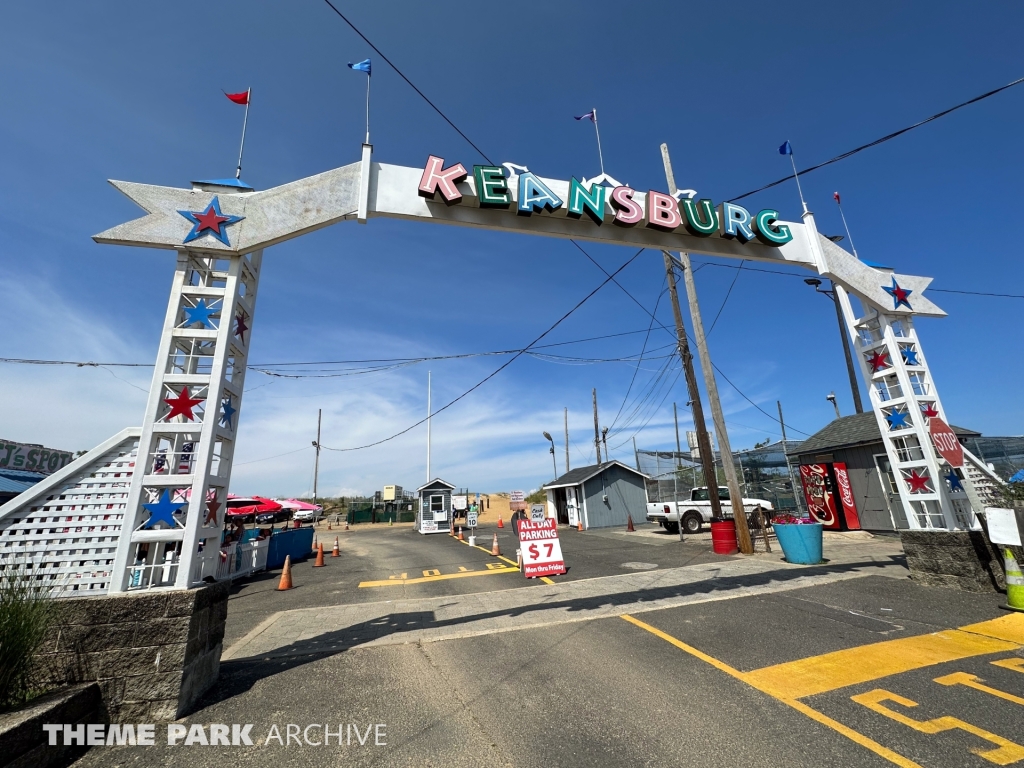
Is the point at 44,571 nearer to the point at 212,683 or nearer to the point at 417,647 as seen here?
the point at 212,683

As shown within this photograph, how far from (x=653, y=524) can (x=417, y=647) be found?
969 inches

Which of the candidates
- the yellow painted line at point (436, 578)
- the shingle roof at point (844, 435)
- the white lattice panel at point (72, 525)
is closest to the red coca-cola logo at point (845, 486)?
the shingle roof at point (844, 435)

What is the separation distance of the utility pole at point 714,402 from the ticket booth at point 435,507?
18.3 metres

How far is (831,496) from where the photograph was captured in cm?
1711

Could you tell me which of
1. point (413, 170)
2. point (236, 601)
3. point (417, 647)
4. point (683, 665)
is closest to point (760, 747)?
point (683, 665)

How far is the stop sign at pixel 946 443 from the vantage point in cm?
726

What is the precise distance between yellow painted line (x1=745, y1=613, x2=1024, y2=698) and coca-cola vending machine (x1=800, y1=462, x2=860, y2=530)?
43.5 ft

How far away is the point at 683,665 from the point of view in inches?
178

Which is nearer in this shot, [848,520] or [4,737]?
[4,737]

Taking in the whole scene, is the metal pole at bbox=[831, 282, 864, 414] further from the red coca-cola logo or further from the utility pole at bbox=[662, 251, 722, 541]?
the utility pole at bbox=[662, 251, 722, 541]

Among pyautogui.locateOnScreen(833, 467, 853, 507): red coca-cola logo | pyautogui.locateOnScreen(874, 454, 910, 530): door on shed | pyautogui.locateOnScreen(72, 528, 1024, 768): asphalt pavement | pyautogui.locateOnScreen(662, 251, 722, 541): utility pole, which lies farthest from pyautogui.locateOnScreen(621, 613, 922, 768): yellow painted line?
pyautogui.locateOnScreen(833, 467, 853, 507): red coca-cola logo

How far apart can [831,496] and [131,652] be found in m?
20.8

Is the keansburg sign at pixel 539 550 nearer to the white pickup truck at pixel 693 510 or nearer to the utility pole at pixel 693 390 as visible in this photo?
the utility pole at pixel 693 390

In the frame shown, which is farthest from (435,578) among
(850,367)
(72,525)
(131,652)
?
(850,367)
